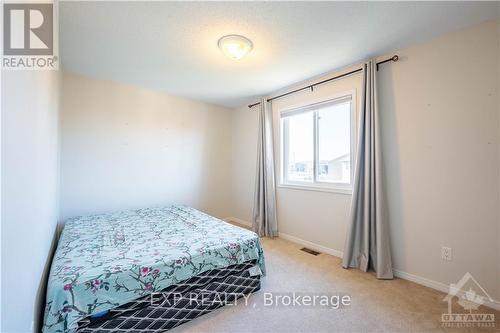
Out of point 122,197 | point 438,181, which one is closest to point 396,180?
point 438,181

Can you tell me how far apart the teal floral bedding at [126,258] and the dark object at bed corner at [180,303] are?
0.23 ft

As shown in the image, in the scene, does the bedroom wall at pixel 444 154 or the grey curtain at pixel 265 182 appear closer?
the bedroom wall at pixel 444 154

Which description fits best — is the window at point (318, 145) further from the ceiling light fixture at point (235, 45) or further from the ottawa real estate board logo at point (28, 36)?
the ottawa real estate board logo at point (28, 36)

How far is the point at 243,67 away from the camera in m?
2.65

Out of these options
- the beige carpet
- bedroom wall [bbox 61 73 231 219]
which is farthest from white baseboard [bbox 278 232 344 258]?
bedroom wall [bbox 61 73 231 219]

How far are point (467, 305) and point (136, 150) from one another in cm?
413

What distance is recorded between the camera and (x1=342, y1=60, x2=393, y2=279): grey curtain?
88.4 inches

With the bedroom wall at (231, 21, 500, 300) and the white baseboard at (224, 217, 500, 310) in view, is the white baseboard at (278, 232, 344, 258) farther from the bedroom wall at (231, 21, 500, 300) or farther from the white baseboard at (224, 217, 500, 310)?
the bedroom wall at (231, 21, 500, 300)

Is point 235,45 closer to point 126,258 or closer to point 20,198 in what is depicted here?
point 20,198

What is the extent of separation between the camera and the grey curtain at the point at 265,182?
3.51 m

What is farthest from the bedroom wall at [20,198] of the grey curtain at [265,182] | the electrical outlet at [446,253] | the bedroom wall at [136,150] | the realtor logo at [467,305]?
the electrical outlet at [446,253]

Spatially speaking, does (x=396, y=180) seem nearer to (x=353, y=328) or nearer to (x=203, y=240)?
(x=353, y=328)

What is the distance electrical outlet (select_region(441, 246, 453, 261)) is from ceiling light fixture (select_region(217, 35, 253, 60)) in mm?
2657

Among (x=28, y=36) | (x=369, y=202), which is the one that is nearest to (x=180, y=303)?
(x=28, y=36)
